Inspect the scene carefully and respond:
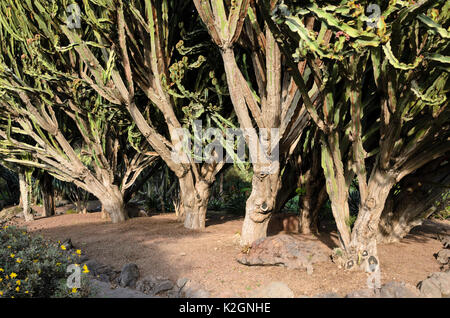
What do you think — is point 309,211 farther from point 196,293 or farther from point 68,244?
point 68,244

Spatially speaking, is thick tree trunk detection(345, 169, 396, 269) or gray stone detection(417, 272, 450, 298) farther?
thick tree trunk detection(345, 169, 396, 269)

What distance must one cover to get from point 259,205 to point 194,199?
1.96m

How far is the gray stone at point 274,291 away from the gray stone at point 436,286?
1.35 m

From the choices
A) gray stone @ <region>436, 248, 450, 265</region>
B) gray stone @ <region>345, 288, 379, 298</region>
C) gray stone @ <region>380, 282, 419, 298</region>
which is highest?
gray stone @ <region>380, 282, 419, 298</region>

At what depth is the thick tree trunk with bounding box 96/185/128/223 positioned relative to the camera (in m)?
7.45

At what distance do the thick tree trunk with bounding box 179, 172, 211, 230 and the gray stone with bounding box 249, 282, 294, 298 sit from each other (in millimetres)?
3127

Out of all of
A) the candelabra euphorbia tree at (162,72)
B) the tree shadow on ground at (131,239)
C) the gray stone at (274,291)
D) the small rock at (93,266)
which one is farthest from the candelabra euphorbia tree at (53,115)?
the gray stone at (274,291)

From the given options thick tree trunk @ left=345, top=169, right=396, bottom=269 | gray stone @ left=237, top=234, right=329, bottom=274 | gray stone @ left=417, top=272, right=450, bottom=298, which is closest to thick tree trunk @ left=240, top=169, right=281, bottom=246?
gray stone @ left=237, top=234, right=329, bottom=274

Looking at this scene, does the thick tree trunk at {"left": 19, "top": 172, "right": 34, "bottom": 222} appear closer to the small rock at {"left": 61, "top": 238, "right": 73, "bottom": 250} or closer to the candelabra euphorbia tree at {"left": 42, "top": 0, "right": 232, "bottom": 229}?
the small rock at {"left": 61, "top": 238, "right": 73, "bottom": 250}

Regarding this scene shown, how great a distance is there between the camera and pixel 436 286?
10.7 ft

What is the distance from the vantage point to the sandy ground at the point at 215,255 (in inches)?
139

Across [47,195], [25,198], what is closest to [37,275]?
[25,198]

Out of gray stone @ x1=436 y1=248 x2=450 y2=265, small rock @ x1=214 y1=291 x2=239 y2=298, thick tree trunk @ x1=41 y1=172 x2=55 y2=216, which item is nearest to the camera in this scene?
small rock @ x1=214 y1=291 x2=239 y2=298

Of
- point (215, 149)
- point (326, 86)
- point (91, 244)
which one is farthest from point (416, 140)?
point (91, 244)
